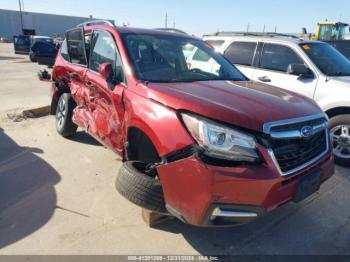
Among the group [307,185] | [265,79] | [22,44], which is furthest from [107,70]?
[22,44]

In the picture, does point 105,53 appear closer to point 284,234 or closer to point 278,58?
point 284,234

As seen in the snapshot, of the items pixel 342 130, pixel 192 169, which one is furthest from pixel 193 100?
pixel 342 130

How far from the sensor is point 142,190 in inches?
107

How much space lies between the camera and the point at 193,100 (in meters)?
2.56

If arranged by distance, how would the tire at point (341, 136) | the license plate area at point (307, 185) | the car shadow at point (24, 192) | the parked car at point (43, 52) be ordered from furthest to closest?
the parked car at point (43, 52) < the tire at point (341, 136) < the car shadow at point (24, 192) < the license plate area at point (307, 185)

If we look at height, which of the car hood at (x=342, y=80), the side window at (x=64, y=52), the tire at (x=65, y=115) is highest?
the side window at (x=64, y=52)

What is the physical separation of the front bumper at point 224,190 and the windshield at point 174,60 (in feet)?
3.89

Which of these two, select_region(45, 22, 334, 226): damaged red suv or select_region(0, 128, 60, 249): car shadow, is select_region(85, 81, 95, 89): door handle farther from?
select_region(0, 128, 60, 249): car shadow

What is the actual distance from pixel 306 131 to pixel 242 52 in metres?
4.01

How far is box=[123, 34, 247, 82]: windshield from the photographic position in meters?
3.36

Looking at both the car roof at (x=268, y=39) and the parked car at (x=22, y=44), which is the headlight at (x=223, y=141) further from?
the parked car at (x=22, y=44)

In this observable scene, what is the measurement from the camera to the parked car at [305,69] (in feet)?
16.0

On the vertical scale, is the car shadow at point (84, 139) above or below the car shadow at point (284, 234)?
below

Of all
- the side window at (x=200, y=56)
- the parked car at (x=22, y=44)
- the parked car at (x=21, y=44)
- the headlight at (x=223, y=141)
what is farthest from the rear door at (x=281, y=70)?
the parked car at (x=21, y=44)
